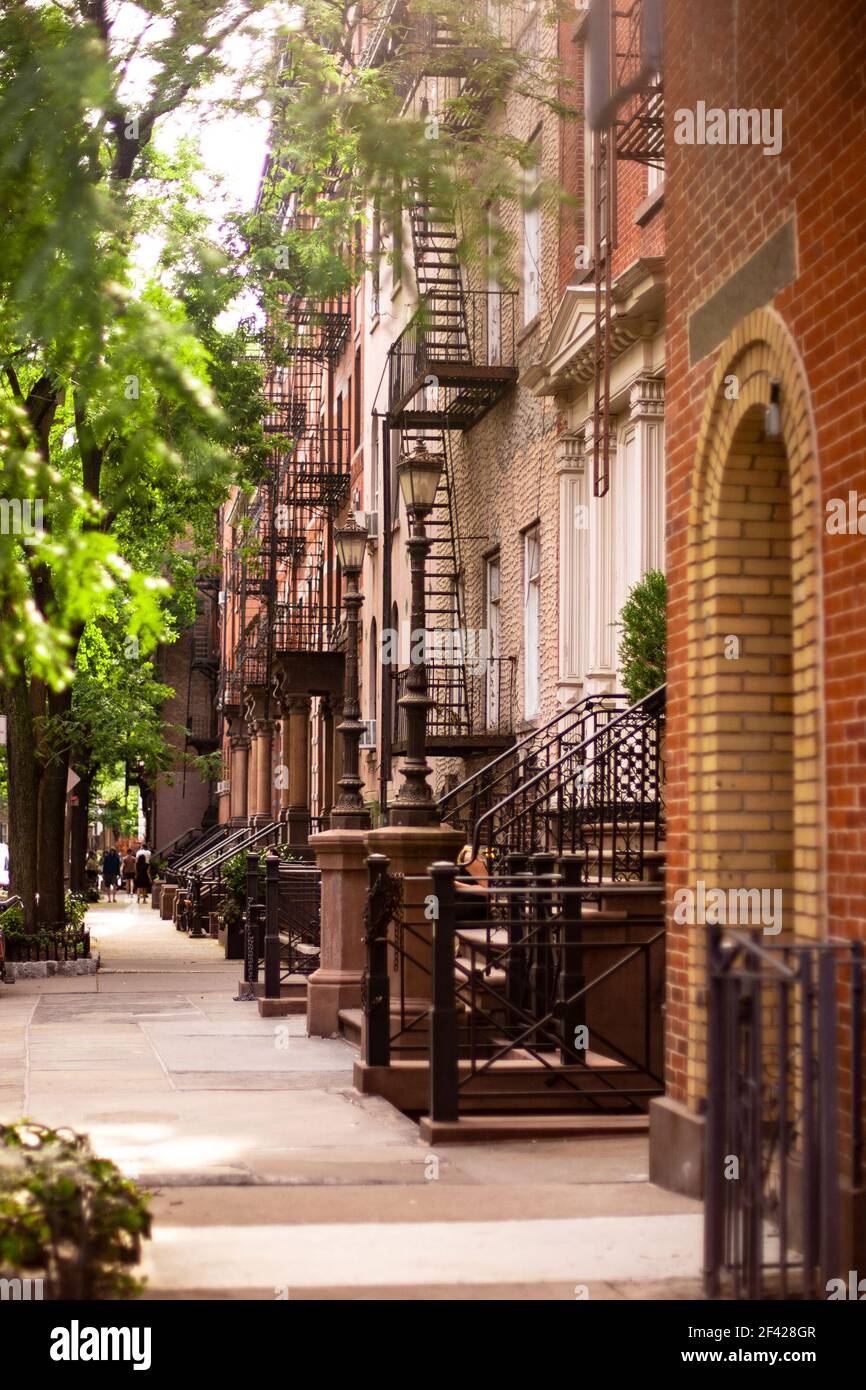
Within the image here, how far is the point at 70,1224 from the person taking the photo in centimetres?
568

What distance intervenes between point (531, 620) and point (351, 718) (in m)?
4.47

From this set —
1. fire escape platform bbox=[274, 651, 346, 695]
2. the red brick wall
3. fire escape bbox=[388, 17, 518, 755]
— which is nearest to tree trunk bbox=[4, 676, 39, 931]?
fire escape bbox=[388, 17, 518, 755]

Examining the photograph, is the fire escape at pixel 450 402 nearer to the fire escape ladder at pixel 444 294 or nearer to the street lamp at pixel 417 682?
the fire escape ladder at pixel 444 294

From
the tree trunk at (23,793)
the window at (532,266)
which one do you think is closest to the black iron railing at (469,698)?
the window at (532,266)

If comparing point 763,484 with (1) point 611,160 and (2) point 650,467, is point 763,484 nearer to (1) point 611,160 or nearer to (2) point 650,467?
(2) point 650,467

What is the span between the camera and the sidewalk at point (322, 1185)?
21.1 feet

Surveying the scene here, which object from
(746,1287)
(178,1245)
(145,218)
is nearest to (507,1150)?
(178,1245)

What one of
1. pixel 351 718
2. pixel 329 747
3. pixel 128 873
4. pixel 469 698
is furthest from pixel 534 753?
pixel 128 873

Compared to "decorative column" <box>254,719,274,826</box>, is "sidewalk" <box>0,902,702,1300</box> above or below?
below

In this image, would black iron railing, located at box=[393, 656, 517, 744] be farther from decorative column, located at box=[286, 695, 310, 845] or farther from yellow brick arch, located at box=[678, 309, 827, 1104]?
decorative column, located at box=[286, 695, 310, 845]

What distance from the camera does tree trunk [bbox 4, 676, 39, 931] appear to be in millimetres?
23500

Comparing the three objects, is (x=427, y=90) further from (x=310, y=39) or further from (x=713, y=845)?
(x=713, y=845)

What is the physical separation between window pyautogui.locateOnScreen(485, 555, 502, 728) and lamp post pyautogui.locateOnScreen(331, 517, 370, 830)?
4.61 metres

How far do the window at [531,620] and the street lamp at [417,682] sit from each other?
601 cm
